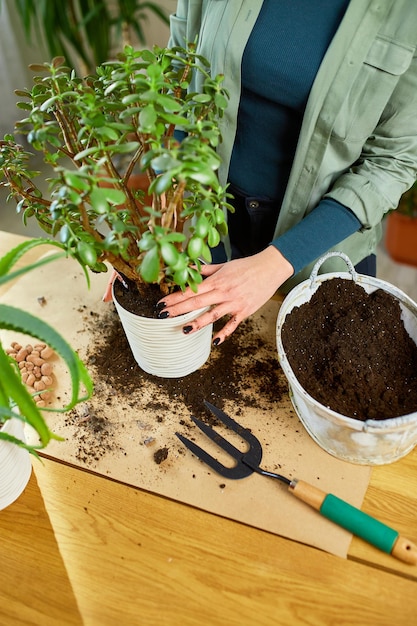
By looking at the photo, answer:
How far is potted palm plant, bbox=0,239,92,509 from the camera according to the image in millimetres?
595

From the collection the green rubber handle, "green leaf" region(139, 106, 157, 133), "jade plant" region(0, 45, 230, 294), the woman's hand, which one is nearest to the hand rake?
the green rubber handle

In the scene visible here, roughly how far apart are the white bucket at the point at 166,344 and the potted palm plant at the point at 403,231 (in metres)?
1.43

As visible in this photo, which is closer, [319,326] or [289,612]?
[289,612]

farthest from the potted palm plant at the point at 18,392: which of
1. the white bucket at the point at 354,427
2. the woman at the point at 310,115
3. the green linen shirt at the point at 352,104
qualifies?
the green linen shirt at the point at 352,104

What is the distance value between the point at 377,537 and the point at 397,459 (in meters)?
0.15

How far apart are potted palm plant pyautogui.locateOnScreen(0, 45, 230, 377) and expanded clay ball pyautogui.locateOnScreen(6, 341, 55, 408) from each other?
20cm

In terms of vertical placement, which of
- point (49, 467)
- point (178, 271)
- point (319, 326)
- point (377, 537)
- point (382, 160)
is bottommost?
point (49, 467)

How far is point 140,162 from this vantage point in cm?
74

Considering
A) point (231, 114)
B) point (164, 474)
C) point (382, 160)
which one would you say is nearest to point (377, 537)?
point (164, 474)

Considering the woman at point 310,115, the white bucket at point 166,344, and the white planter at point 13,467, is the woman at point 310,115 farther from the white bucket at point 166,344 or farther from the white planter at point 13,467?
the white planter at point 13,467

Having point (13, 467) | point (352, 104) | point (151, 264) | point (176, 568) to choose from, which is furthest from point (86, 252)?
point (352, 104)

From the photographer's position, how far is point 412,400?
0.77 metres

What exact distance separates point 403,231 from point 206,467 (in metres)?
1.74

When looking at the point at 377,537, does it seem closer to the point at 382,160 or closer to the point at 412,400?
the point at 412,400
